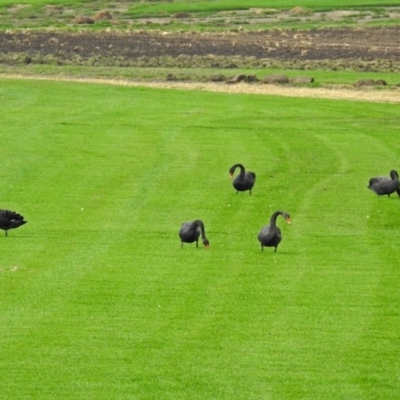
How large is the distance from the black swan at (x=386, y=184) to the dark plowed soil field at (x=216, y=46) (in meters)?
33.2

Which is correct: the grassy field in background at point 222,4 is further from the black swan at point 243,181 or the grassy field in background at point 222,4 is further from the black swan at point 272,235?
the black swan at point 272,235

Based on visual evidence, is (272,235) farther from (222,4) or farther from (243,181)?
(222,4)

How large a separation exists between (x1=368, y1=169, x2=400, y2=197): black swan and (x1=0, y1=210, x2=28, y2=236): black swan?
8.49 meters

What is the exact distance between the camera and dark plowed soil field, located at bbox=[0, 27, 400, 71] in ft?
222

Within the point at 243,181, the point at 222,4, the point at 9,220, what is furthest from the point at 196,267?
the point at 222,4

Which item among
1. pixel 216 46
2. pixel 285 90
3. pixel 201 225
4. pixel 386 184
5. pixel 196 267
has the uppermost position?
pixel 201 225

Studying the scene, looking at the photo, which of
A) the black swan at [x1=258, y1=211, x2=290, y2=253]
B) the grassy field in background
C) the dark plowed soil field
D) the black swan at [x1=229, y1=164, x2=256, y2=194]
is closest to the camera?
Result: the black swan at [x1=258, y1=211, x2=290, y2=253]

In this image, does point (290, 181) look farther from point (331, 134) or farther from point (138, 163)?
point (331, 134)

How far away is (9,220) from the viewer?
23.2 meters

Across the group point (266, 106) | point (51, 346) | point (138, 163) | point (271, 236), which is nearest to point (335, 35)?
point (266, 106)

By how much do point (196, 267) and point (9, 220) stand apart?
161 inches

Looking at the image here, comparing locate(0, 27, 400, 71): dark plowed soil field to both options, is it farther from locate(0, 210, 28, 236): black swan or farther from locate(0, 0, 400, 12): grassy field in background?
locate(0, 210, 28, 236): black swan

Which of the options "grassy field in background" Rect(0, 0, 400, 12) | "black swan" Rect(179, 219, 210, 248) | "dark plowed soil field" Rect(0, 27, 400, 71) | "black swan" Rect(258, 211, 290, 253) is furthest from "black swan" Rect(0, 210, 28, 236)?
"grassy field in background" Rect(0, 0, 400, 12)

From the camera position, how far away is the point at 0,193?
2805 cm
